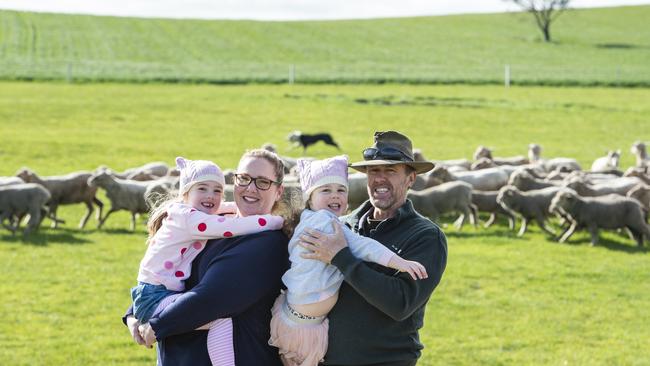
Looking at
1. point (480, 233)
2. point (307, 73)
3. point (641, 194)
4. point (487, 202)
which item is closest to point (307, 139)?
point (487, 202)

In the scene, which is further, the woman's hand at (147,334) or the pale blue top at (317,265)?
the woman's hand at (147,334)

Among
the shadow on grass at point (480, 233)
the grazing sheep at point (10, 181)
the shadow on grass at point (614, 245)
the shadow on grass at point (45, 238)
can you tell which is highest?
the grazing sheep at point (10, 181)

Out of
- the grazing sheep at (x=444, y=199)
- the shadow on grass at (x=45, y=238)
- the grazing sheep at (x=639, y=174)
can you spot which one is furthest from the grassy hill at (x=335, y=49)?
the shadow on grass at (x=45, y=238)

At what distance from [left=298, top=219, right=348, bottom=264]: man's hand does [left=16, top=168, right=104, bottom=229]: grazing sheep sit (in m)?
15.3

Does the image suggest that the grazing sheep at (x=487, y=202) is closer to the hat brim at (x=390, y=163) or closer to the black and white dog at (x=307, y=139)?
the black and white dog at (x=307, y=139)

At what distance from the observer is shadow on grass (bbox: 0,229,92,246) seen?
57.8ft

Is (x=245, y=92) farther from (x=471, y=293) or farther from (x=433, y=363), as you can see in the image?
(x=433, y=363)

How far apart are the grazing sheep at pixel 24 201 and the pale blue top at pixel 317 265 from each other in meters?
13.6

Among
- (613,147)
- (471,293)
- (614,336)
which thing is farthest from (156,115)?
(614,336)

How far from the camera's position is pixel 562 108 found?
46062 mm

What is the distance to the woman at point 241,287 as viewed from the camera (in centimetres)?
516

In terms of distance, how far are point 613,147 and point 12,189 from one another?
23.8 metres

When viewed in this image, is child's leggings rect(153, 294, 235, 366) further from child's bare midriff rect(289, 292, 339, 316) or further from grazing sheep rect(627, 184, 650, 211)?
grazing sheep rect(627, 184, 650, 211)

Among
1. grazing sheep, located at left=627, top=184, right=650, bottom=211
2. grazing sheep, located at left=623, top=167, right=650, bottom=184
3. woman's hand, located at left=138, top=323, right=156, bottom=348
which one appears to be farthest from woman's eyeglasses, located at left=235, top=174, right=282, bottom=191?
grazing sheep, located at left=623, top=167, right=650, bottom=184
